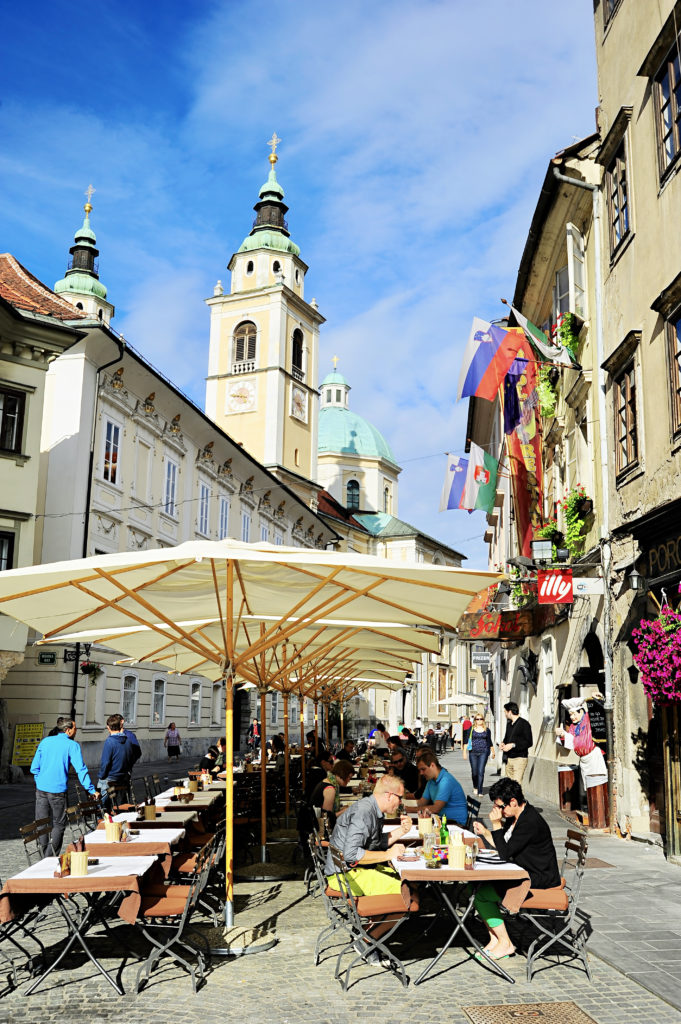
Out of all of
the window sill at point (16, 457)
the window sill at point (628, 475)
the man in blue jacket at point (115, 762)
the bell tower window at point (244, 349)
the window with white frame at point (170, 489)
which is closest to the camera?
the man in blue jacket at point (115, 762)

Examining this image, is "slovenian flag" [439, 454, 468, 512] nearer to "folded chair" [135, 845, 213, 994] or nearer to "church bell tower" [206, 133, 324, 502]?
"folded chair" [135, 845, 213, 994]

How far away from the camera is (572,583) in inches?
541

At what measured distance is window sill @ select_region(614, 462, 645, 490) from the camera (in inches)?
502

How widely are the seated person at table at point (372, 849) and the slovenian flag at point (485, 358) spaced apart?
1019cm

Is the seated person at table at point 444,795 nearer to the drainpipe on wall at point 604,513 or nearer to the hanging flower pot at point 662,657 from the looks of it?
the hanging flower pot at point 662,657

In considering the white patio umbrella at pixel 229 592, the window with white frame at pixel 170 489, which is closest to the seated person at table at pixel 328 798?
the white patio umbrella at pixel 229 592

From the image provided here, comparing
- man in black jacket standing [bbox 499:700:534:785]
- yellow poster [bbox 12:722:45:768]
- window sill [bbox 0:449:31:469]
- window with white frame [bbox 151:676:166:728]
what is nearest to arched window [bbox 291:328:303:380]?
window with white frame [bbox 151:676:166:728]

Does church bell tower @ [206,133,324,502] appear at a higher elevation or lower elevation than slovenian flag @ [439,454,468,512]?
higher

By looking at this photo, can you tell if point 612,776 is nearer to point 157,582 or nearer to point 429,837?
point 429,837

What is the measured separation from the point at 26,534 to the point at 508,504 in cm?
1396

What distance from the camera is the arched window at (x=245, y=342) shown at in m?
57.4

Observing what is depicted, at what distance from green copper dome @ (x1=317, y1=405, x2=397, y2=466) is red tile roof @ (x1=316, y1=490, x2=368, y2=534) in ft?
21.0

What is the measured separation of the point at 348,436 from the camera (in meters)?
84.4

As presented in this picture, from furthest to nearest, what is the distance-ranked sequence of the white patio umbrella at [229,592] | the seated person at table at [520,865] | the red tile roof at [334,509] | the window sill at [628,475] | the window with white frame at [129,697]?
the red tile roof at [334,509], the window with white frame at [129,697], the window sill at [628,475], the seated person at table at [520,865], the white patio umbrella at [229,592]
